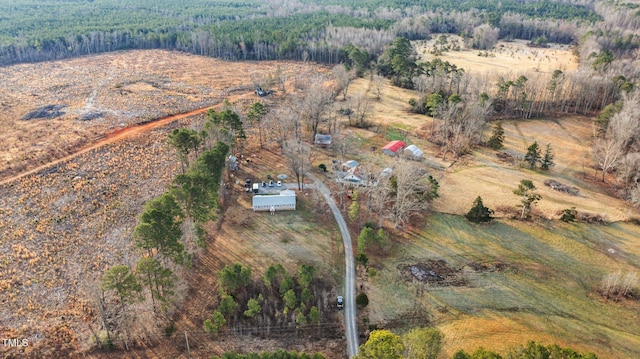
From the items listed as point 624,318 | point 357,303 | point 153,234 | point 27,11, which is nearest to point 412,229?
point 357,303

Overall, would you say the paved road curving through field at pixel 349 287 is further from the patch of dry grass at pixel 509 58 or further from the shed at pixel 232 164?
the patch of dry grass at pixel 509 58

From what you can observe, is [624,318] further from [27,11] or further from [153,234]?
[27,11]

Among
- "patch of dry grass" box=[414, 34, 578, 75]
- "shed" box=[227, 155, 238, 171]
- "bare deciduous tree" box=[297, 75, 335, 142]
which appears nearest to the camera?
"shed" box=[227, 155, 238, 171]

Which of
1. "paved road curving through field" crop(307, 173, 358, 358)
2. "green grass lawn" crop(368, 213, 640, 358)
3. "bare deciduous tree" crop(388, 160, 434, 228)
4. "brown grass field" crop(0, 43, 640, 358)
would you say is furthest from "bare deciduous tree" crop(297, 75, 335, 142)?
"green grass lawn" crop(368, 213, 640, 358)

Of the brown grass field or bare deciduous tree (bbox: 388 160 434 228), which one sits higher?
bare deciduous tree (bbox: 388 160 434 228)

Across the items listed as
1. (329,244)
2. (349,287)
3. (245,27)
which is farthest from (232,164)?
(245,27)

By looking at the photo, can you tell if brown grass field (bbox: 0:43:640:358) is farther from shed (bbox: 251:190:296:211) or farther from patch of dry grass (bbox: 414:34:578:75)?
patch of dry grass (bbox: 414:34:578:75)
